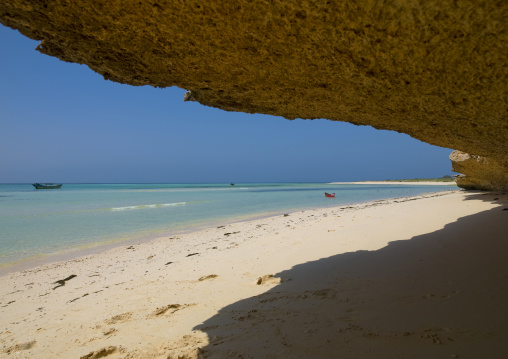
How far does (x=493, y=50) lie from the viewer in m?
2.06

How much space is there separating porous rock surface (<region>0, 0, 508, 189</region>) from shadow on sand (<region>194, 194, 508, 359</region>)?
1.92 m

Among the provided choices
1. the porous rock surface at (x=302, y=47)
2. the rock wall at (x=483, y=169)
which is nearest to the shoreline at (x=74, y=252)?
the porous rock surface at (x=302, y=47)

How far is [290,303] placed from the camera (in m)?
3.02

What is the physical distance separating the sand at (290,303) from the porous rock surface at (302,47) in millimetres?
2037

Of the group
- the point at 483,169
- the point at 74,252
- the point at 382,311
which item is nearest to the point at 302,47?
the point at 382,311

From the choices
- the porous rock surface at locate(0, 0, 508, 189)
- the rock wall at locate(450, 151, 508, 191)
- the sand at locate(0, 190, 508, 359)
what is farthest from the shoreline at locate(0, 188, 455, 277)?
the rock wall at locate(450, 151, 508, 191)

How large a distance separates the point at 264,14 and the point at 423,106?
2.42 meters

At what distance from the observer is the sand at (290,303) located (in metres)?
2.16

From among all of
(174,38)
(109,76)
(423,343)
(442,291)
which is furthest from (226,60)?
(442,291)

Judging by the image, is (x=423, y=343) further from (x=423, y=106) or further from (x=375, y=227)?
(x=375, y=227)

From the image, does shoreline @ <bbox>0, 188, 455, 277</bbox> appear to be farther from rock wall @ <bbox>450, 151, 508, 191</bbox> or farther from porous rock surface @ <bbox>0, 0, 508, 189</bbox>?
rock wall @ <bbox>450, 151, 508, 191</bbox>

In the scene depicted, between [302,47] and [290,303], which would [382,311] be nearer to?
[290,303]

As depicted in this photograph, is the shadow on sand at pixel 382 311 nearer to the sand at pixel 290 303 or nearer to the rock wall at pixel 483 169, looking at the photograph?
the sand at pixel 290 303

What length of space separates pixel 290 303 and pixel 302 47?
8.70 feet
